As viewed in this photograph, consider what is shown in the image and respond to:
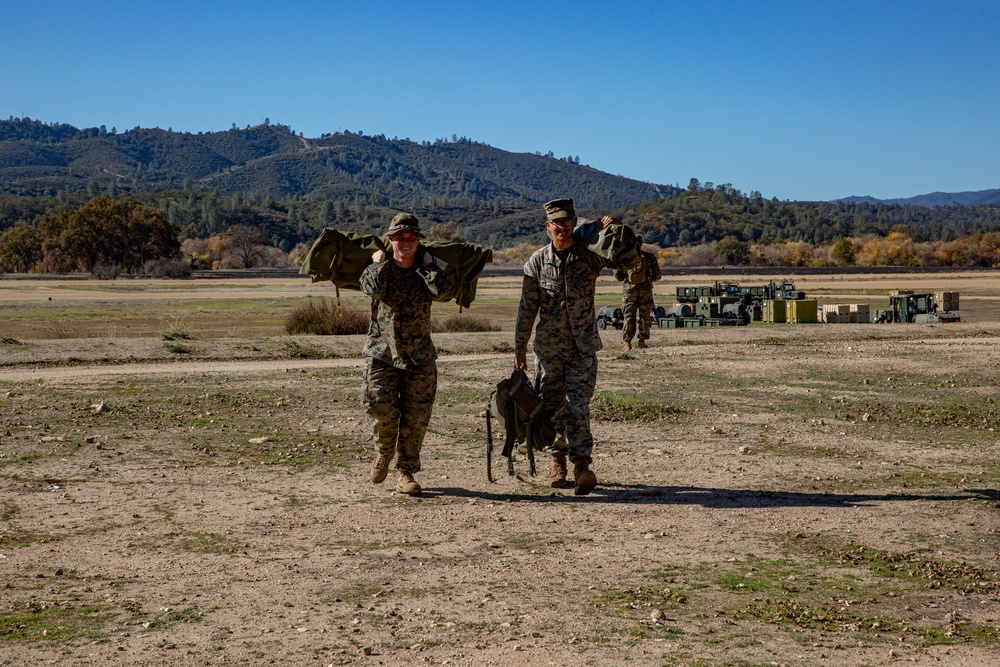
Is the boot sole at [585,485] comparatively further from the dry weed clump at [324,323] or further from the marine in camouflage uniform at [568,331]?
the dry weed clump at [324,323]

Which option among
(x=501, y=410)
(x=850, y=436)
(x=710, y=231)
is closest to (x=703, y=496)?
(x=501, y=410)

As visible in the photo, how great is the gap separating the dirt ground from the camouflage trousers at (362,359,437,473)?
436 millimetres

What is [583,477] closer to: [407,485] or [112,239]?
[407,485]

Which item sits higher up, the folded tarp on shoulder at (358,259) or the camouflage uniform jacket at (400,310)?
the folded tarp on shoulder at (358,259)

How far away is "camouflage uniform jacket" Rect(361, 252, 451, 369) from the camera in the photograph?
28.7ft

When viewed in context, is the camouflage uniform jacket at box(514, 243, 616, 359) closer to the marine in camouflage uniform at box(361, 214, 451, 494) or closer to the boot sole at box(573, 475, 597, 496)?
the marine in camouflage uniform at box(361, 214, 451, 494)

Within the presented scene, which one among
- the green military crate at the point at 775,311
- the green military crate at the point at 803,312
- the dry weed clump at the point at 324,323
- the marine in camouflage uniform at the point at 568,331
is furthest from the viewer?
the green military crate at the point at 775,311

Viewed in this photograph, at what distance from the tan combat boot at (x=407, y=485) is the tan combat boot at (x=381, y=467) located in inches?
6.1

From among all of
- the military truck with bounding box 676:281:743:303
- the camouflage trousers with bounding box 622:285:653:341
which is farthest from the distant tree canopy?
the camouflage trousers with bounding box 622:285:653:341

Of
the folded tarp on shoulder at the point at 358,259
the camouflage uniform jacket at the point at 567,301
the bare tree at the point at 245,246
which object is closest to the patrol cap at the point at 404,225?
the folded tarp on shoulder at the point at 358,259

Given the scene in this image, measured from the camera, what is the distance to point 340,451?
36.9 ft

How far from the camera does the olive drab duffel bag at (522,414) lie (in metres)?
9.01

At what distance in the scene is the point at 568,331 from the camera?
882 cm

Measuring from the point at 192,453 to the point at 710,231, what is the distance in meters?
165
